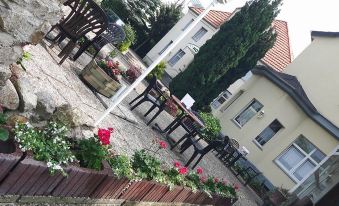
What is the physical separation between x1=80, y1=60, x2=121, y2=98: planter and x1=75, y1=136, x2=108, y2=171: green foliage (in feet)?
11.7

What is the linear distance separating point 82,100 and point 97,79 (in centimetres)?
113

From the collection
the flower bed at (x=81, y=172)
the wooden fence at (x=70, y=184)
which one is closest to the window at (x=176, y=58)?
the flower bed at (x=81, y=172)

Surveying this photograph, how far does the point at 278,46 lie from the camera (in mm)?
26562

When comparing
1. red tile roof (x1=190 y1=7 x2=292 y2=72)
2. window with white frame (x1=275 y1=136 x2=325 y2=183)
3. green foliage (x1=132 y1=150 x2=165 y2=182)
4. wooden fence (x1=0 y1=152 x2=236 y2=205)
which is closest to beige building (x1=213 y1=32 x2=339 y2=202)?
window with white frame (x1=275 y1=136 x2=325 y2=183)

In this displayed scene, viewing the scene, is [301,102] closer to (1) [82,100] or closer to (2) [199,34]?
(1) [82,100]

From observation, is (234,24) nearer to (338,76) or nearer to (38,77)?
(338,76)

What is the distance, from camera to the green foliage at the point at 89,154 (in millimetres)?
4512

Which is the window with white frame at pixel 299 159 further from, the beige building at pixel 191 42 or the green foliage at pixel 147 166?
the beige building at pixel 191 42

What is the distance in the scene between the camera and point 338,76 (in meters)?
14.6

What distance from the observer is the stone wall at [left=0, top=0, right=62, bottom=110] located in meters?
3.68

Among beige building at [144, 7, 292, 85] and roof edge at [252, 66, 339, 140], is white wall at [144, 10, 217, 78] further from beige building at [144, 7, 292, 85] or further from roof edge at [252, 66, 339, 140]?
roof edge at [252, 66, 339, 140]

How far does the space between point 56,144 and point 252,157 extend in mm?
12566

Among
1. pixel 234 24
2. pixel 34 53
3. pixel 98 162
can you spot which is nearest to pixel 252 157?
pixel 234 24

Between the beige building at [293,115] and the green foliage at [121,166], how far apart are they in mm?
10340
